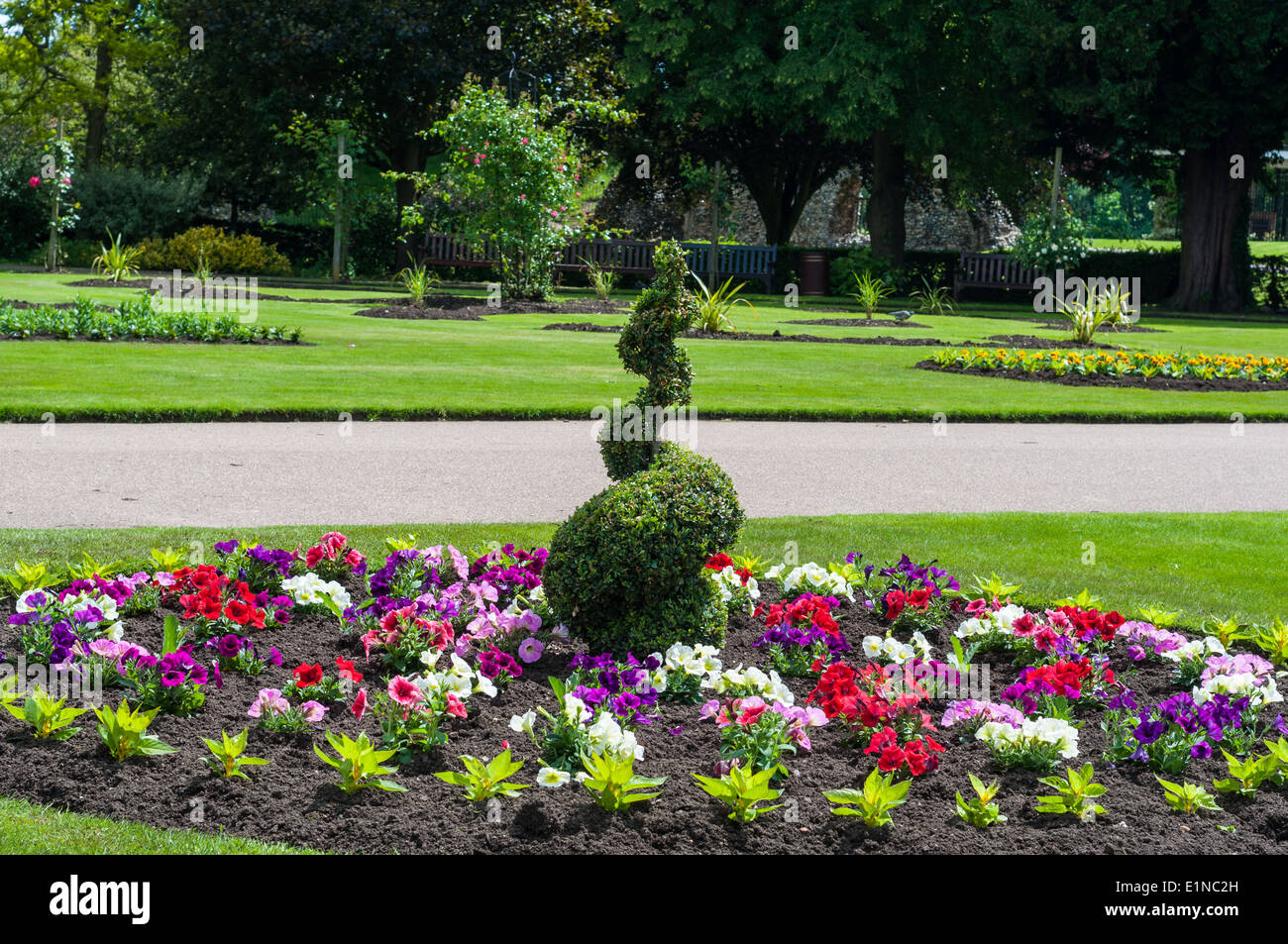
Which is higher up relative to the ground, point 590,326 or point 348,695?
point 590,326

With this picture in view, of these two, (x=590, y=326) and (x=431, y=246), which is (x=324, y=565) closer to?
(x=590, y=326)

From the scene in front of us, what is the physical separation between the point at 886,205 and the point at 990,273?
2820 mm

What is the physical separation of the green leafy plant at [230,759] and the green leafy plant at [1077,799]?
79.8 inches

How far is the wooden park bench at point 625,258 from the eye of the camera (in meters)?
28.5

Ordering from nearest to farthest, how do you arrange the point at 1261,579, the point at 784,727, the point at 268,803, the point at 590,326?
1. the point at 268,803
2. the point at 784,727
3. the point at 1261,579
4. the point at 590,326

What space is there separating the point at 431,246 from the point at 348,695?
25527mm

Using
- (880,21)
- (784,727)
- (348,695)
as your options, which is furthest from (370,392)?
(880,21)

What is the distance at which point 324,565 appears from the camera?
530 centimetres

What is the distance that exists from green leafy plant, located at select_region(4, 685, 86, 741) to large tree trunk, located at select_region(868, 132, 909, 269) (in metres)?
27.8

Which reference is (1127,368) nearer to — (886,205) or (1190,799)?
(1190,799)

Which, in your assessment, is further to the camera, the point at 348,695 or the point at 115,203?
the point at 115,203

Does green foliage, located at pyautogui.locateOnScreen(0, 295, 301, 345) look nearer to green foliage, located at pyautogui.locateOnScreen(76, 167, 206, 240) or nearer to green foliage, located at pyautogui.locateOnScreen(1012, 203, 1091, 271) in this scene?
green foliage, located at pyautogui.locateOnScreen(76, 167, 206, 240)

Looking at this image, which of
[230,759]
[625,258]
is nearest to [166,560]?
[230,759]
